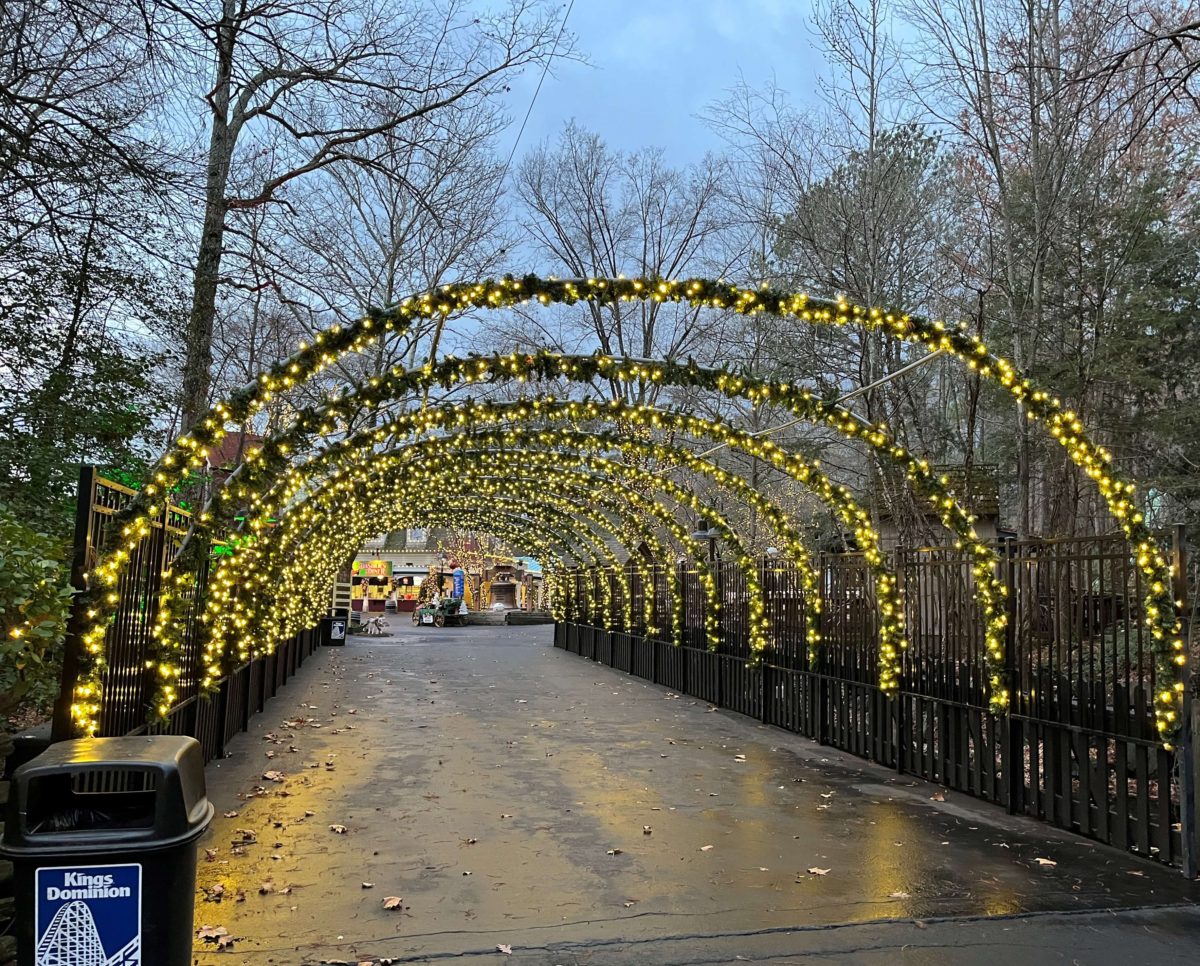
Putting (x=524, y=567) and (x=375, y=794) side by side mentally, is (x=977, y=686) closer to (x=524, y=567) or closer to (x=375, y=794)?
(x=375, y=794)

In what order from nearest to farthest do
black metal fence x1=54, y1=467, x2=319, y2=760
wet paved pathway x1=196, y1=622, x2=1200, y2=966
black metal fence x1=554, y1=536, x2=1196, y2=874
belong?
wet paved pathway x1=196, y1=622, x2=1200, y2=966 → black metal fence x1=54, y1=467, x2=319, y2=760 → black metal fence x1=554, y1=536, x2=1196, y2=874

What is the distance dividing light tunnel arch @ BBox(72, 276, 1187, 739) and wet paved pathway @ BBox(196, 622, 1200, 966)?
163cm

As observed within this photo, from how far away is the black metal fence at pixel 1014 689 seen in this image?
227 inches

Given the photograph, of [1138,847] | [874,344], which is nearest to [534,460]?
[874,344]

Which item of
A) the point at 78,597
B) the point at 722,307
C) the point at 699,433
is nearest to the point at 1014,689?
the point at 722,307

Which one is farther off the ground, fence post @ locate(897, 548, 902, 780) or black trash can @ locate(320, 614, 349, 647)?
fence post @ locate(897, 548, 902, 780)

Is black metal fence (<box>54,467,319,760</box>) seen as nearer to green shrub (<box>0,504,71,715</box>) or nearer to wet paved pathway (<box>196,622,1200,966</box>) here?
green shrub (<box>0,504,71,715</box>)

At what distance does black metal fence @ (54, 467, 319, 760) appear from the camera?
15.6 ft

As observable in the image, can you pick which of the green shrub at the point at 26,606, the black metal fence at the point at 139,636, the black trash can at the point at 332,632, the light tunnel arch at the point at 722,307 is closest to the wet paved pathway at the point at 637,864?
the black metal fence at the point at 139,636

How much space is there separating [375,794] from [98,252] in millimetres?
5690

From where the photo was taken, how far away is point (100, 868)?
104 inches

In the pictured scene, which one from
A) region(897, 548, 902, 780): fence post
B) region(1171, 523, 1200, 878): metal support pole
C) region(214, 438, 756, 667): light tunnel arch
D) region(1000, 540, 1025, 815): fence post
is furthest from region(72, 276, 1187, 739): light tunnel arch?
region(214, 438, 756, 667): light tunnel arch

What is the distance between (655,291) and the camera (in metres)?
6.24

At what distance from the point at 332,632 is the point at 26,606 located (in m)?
22.0
